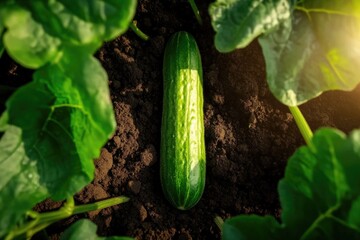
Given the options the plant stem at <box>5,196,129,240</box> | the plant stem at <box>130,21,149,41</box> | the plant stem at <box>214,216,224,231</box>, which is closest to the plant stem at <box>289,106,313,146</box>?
the plant stem at <box>214,216,224,231</box>

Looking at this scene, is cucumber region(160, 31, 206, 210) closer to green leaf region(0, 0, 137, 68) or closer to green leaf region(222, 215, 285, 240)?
green leaf region(222, 215, 285, 240)

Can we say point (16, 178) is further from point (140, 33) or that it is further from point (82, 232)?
point (140, 33)

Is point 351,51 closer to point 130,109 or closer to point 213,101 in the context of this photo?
point 213,101

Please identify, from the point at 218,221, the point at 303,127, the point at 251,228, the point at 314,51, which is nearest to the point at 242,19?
the point at 314,51

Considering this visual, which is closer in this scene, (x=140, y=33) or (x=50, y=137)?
(x=50, y=137)

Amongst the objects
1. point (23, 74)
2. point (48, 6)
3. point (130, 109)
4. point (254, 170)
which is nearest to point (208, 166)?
point (254, 170)
